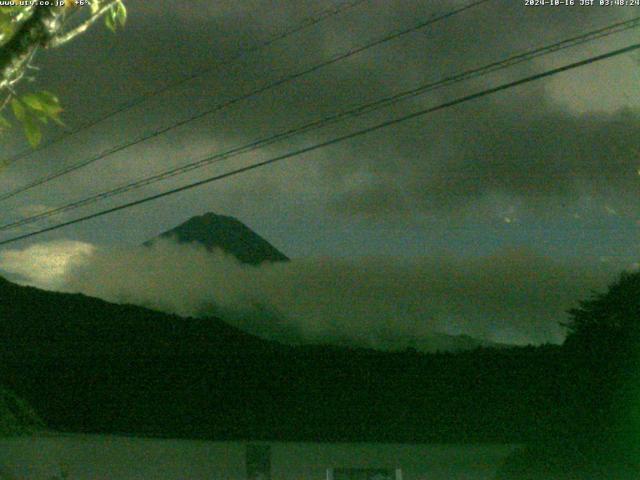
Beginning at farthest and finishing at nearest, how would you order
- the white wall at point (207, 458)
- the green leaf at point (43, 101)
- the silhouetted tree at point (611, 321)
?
the white wall at point (207, 458), the silhouetted tree at point (611, 321), the green leaf at point (43, 101)

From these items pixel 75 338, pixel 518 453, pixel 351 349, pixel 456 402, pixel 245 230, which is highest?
pixel 245 230

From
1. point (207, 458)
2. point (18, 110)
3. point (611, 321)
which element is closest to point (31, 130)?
point (18, 110)

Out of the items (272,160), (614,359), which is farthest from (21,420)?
(614,359)

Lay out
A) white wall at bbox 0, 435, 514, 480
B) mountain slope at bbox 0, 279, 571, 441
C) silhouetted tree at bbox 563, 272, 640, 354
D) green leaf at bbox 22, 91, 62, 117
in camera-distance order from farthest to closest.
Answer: mountain slope at bbox 0, 279, 571, 441, white wall at bbox 0, 435, 514, 480, silhouetted tree at bbox 563, 272, 640, 354, green leaf at bbox 22, 91, 62, 117

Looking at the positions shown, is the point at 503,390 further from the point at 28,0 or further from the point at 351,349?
the point at 28,0

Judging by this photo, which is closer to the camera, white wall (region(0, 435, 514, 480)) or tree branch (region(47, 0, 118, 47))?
tree branch (region(47, 0, 118, 47))

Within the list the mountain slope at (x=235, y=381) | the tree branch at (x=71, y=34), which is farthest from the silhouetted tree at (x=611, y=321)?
the tree branch at (x=71, y=34)

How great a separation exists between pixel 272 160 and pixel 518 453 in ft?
17.1

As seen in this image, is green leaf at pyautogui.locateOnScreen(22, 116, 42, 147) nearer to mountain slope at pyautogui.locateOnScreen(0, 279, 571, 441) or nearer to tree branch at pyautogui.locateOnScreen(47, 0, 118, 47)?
tree branch at pyautogui.locateOnScreen(47, 0, 118, 47)

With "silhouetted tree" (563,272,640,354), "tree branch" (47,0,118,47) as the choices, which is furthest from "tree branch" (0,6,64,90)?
"silhouetted tree" (563,272,640,354)

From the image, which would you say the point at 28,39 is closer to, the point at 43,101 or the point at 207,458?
the point at 43,101

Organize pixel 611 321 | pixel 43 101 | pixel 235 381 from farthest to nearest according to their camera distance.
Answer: pixel 235 381
pixel 611 321
pixel 43 101

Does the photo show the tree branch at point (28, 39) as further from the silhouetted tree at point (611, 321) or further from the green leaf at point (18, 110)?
the silhouetted tree at point (611, 321)

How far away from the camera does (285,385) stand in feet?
45.8
